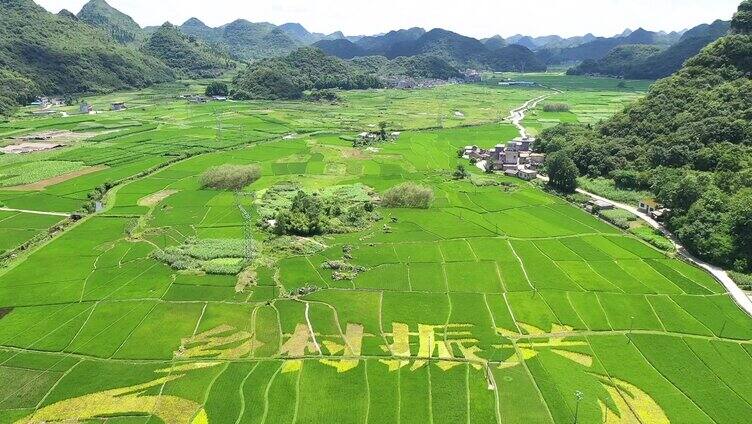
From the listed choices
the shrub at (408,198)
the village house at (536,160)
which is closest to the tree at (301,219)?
the shrub at (408,198)

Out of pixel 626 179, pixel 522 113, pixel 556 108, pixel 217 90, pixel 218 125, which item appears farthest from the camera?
pixel 217 90

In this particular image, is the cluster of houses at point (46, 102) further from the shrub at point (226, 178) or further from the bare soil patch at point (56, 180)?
the shrub at point (226, 178)

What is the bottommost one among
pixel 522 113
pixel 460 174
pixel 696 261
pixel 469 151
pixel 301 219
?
pixel 696 261

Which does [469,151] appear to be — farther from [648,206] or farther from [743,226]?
[743,226]

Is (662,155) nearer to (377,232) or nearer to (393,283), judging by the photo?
(377,232)

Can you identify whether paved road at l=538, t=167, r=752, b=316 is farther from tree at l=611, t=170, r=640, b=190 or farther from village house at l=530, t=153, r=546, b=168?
village house at l=530, t=153, r=546, b=168

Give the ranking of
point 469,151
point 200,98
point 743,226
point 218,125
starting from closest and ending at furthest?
1. point 743,226
2. point 469,151
3. point 218,125
4. point 200,98

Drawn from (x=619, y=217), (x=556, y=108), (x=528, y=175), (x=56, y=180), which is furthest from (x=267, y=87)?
(x=619, y=217)

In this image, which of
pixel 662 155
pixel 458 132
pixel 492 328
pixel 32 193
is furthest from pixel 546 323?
pixel 458 132
